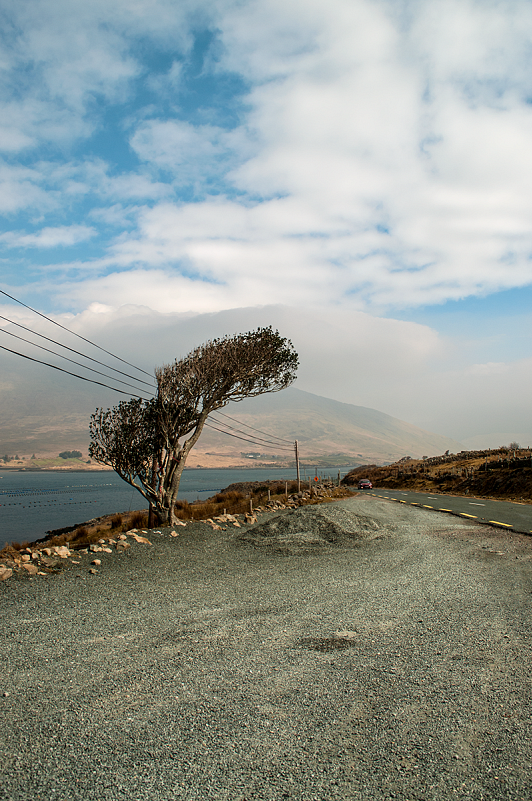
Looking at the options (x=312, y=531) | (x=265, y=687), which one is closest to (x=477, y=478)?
(x=312, y=531)

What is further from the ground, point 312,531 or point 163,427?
point 163,427

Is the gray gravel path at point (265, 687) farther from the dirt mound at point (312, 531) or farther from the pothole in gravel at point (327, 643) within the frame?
the dirt mound at point (312, 531)

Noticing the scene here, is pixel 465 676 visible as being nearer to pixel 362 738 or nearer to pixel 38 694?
pixel 362 738

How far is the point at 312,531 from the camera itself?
15.8 meters

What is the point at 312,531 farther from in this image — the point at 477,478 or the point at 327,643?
the point at 477,478

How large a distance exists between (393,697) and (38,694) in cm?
389

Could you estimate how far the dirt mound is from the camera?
1456 centimetres

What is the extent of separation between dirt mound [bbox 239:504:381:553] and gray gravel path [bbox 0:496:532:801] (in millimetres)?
4139

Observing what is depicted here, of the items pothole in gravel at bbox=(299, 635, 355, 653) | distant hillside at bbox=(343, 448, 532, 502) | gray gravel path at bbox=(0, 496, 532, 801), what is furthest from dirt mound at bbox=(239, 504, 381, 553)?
distant hillside at bbox=(343, 448, 532, 502)

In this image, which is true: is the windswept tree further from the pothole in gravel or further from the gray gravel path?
the pothole in gravel

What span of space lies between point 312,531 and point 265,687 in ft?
35.6

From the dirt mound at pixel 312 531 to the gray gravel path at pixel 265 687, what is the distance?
4139 mm

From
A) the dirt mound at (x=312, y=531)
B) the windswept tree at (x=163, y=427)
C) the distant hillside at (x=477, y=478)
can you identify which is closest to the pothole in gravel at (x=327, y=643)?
the dirt mound at (x=312, y=531)

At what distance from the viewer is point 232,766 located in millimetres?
3791
